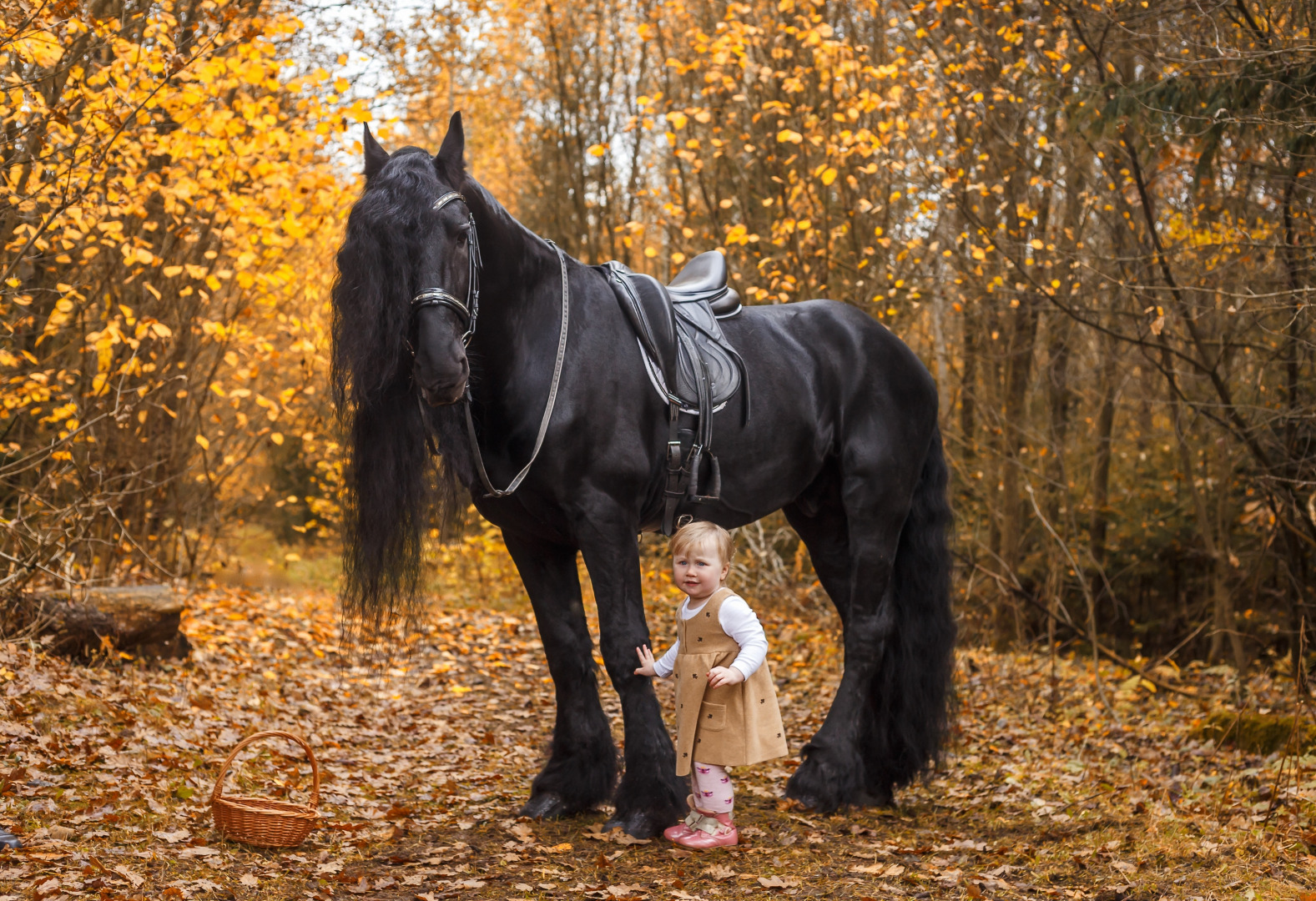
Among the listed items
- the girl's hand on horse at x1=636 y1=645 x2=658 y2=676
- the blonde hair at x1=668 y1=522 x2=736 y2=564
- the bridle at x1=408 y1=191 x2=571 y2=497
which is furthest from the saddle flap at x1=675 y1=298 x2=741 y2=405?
the girl's hand on horse at x1=636 y1=645 x2=658 y2=676

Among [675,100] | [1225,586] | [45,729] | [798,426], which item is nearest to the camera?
[798,426]

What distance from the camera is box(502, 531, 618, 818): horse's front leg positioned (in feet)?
13.6

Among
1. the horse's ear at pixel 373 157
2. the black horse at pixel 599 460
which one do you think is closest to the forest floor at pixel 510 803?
the black horse at pixel 599 460

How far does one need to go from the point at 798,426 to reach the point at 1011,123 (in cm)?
596

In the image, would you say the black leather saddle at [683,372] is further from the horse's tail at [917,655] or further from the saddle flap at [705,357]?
the horse's tail at [917,655]

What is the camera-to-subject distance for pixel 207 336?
8.55 metres

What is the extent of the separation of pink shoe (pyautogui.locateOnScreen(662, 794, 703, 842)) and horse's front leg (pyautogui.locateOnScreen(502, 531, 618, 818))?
427 millimetres

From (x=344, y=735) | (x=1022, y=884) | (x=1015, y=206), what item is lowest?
(x=344, y=735)

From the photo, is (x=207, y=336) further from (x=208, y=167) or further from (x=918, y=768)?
(x=918, y=768)

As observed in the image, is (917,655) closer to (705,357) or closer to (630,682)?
(630,682)

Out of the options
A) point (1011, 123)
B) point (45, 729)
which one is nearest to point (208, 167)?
point (45, 729)

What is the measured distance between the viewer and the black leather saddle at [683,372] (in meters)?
4.02

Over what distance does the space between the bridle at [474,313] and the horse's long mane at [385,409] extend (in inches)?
2.3

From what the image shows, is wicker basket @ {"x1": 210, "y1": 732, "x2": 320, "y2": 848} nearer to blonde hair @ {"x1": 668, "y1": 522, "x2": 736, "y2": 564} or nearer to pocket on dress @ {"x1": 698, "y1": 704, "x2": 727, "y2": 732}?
pocket on dress @ {"x1": 698, "y1": 704, "x2": 727, "y2": 732}
